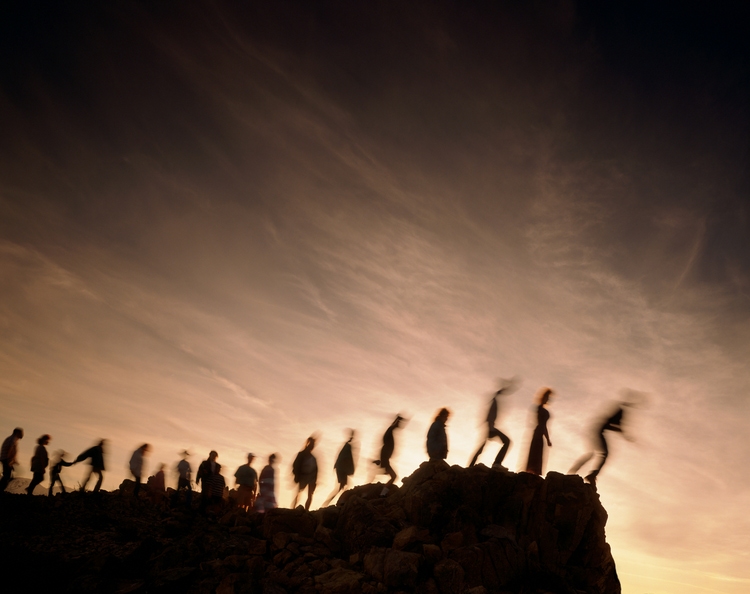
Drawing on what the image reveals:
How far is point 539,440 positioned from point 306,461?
374 inches

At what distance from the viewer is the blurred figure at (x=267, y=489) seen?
17.3m

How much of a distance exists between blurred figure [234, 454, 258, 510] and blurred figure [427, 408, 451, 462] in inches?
296

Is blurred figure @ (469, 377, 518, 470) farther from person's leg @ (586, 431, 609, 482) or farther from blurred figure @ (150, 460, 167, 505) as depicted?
blurred figure @ (150, 460, 167, 505)

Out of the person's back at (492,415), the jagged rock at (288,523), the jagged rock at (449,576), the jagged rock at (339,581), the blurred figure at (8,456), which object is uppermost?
the person's back at (492,415)

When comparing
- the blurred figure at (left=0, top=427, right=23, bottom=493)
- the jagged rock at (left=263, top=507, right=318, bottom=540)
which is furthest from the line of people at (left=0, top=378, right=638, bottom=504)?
the jagged rock at (left=263, top=507, right=318, bottom=540)

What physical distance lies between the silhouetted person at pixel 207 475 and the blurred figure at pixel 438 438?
8816 millimetres

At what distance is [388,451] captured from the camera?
17719mm

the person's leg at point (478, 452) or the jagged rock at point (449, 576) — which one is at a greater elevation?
the person's leg at point (478, 452)

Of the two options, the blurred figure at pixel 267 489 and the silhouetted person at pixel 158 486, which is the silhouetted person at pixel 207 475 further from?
the silhouetted person at pixel 158 486

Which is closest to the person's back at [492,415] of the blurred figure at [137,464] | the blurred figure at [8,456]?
the blurred figure at [137,464]

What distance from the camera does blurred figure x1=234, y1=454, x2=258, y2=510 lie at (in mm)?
17641

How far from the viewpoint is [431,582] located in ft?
37.4

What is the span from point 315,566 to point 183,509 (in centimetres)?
757

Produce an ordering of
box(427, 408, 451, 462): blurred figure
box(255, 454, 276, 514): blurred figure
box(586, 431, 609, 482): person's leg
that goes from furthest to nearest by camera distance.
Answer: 1. box(255, 454, 276, 514): blurred figure
2. box(427, 408, 451, 462): blurred figure
3. box(586, 431, 609, 482): person's leg
